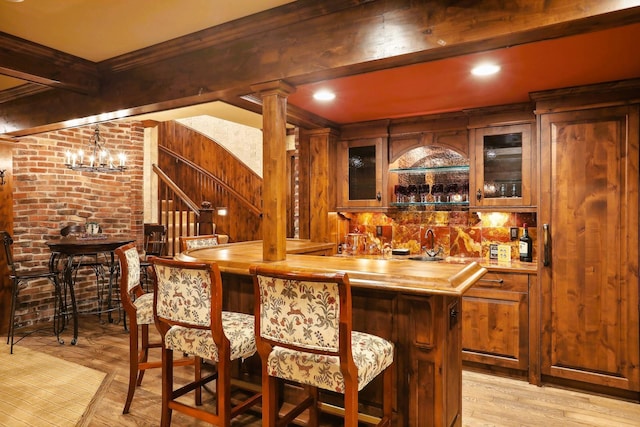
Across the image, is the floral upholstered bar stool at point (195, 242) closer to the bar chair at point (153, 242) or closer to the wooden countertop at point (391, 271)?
the wooden countertop at point (391, 271)

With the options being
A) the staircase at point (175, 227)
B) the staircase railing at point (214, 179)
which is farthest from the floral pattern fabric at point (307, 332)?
the staircase railing at point (214, 179)

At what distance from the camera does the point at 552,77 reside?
2.99 meters

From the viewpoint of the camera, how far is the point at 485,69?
2.84 metres

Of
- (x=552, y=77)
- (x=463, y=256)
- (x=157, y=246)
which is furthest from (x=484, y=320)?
(x=157, y=246)

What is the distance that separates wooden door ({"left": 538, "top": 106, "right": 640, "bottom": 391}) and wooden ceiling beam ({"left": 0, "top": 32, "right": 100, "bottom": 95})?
153 inches

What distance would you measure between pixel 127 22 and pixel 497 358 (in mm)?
3865

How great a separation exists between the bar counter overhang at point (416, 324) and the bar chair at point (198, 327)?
404 mm

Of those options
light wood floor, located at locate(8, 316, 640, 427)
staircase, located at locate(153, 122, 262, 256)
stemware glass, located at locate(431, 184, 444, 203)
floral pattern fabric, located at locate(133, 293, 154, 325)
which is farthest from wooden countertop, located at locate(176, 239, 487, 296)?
staircase, located at locate(153, 122, 262, 256)

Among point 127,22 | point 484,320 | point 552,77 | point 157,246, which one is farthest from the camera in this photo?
point 157,246

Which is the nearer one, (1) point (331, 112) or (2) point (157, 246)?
(1) point (331, 112)

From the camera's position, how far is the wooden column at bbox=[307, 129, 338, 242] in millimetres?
4547

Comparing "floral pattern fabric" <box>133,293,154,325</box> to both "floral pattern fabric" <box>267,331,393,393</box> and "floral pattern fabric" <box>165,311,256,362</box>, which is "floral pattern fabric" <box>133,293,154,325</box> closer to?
"floral pattern fabric" <box>165,311,256,362</box>

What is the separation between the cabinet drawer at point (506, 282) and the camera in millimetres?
3412

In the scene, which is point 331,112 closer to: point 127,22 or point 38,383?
point 127,22
